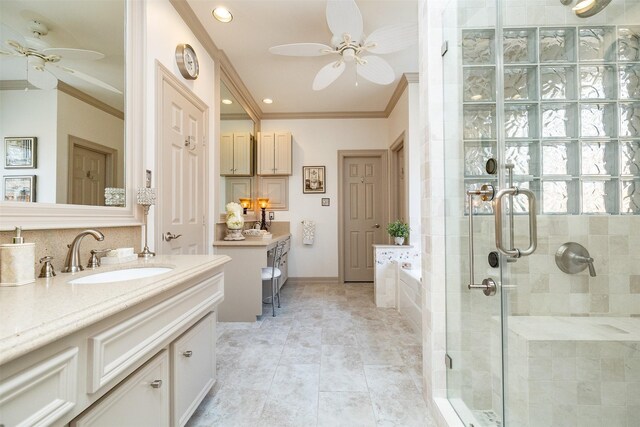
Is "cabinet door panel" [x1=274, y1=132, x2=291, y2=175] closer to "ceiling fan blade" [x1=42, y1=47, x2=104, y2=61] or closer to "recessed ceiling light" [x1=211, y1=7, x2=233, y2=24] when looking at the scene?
"recessed ceiling light" [x1=211, y1=7, x2=233, y2=24]

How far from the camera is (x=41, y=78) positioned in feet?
3.72

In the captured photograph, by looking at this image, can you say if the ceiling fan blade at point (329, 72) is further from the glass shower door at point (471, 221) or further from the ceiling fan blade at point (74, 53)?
the ceiling fan blade at point (74, 53)

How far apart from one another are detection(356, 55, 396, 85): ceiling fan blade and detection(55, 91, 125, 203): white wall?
2020 mm

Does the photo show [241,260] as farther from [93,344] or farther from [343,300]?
[93,344]

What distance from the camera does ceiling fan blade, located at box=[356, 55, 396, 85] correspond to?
2.44 meters

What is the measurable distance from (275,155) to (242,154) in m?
0.66

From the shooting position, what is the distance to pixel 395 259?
3.34 m

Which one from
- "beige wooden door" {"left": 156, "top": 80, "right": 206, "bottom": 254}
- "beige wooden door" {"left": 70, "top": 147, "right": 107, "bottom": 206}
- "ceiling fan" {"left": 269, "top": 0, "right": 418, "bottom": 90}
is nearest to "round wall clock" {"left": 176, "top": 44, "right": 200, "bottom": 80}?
"beige wooden door" {"left": 156, "top": 80, "right": 206, "bottom": 254}

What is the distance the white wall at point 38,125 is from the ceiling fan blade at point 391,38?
6.86 ft

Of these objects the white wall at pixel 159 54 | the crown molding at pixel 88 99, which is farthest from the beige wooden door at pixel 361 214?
the crown molding at pixel 88 99

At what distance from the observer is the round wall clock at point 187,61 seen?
Answer: 2.21 meters

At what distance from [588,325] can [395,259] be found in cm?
201

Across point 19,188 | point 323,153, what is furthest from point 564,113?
point 323,153

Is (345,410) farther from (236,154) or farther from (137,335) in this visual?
(236,154)
